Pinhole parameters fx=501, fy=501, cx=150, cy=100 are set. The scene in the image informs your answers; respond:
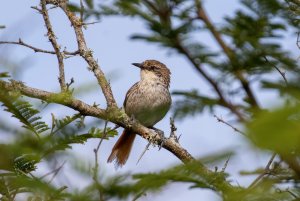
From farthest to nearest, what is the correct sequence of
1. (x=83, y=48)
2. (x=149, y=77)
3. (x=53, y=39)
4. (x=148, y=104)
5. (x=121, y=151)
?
1. (x=149, y=77)
2. (x=148, y=104)
3. (x=121, y=151)
4. (x=83, y=48)
5. (x=53, y=39)

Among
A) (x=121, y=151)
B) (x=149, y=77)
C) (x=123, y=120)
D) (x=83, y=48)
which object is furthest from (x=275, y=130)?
(x=149, y=77)

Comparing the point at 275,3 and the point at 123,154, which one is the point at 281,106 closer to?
the point at 275,3

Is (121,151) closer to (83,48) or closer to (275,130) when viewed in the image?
(83,48)

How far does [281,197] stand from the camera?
1.63 m

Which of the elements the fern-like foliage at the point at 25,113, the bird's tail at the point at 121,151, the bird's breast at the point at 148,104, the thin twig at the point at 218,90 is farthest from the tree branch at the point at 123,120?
the thin twig at the point at 218,90

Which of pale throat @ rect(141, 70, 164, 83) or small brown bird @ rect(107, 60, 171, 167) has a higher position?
pale throat @ rect(141, 70, 164, 83)

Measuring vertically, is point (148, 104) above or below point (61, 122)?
above

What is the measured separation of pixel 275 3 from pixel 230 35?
233 mm

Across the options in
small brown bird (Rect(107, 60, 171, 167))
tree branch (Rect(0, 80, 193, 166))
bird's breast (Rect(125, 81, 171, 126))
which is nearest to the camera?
tree branch (Rect(0, 80, 193, 166))

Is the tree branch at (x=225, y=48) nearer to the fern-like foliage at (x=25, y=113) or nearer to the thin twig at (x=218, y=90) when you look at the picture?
the thin twig at (x=218, y=90)

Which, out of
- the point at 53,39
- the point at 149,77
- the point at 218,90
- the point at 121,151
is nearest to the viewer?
the point at 218,90

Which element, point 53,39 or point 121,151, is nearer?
point 53,39

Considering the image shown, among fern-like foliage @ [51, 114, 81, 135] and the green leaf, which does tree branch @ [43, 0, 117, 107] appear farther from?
the green leaf

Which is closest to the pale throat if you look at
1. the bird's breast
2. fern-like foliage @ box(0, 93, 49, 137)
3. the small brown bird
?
the small brown bird
